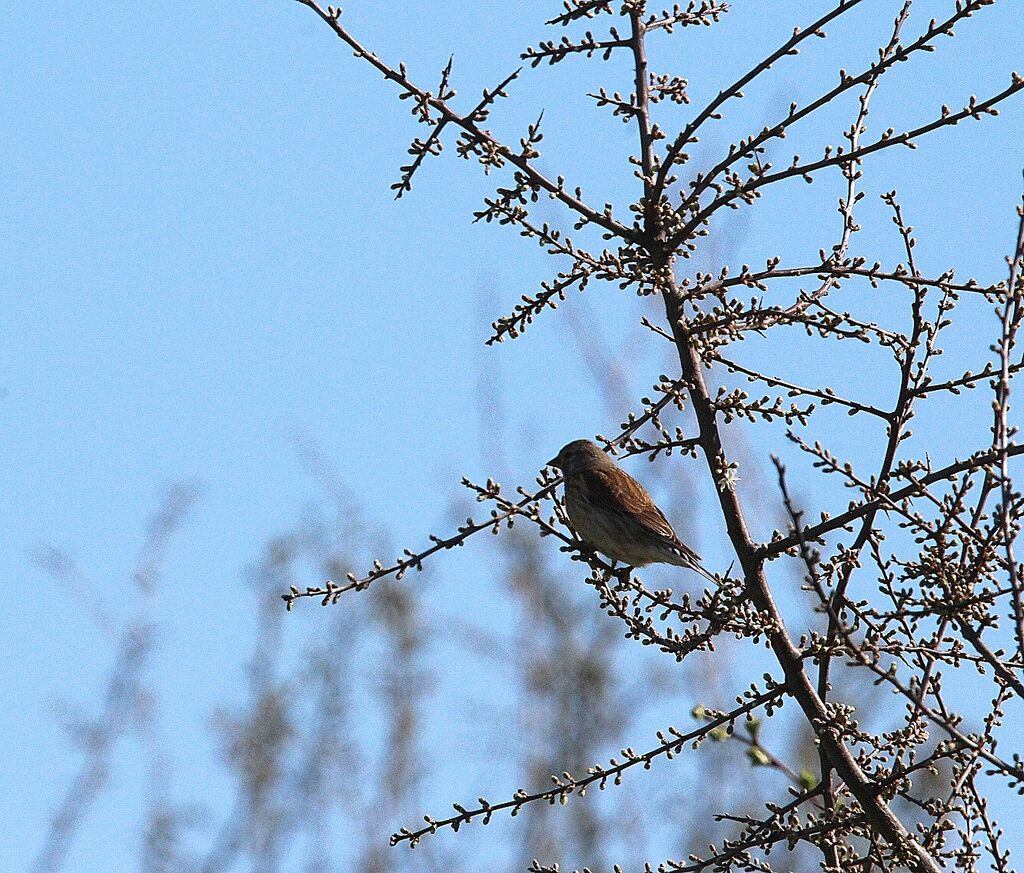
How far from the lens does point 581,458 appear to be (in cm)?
890

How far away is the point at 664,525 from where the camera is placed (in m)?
8.26

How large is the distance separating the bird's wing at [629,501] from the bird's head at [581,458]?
80 mm

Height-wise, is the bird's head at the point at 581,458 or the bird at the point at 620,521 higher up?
the bird's head at the point at 581,458

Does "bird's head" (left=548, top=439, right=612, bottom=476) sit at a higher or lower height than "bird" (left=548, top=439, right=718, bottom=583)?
higher

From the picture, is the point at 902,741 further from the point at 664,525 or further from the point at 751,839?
the point at 664,525

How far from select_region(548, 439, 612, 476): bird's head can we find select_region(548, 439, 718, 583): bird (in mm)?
32

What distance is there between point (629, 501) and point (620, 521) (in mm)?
167

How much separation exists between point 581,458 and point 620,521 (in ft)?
2.38

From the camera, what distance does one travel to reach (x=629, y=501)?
840cm

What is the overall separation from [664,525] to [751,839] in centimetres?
421

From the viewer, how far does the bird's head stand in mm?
8781

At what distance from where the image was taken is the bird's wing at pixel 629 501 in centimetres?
823

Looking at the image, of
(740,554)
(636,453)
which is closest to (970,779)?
(740,554)

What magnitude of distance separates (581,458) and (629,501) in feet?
1.97
